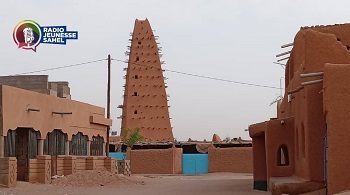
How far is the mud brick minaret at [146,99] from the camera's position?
62.8m

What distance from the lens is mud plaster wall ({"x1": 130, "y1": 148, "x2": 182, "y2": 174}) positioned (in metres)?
40.8

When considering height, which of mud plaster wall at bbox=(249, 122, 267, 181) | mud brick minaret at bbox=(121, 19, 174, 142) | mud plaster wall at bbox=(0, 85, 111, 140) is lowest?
mud plaster wall at bbox=(249, 122, 267, 181)

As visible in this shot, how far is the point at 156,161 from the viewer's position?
135 feet

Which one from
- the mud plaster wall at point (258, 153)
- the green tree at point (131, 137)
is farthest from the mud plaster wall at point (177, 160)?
the mud plaster wall at point (258, 153)

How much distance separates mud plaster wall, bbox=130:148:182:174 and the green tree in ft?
15.7

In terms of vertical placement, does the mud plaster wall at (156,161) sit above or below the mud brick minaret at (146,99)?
below

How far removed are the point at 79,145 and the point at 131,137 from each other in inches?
955

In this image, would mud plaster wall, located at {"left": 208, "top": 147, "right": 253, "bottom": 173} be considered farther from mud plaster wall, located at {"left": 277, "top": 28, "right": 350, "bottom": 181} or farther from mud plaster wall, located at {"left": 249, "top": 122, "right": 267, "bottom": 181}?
mud plaster wall, located at {"left": 277, "top": 28, "right": 350, "bottom": 181}

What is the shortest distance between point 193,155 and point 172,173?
215cm

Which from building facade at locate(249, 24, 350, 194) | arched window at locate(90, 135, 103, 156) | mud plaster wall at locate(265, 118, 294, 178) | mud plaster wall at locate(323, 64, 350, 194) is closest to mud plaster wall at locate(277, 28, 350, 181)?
building facade at locate(249, 24, 350, 194)

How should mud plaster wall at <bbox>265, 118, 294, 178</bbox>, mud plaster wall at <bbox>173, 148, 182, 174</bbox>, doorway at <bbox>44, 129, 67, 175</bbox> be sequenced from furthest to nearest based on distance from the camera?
1. mud plaster wall at <bbox>173, 148, 182, 174</bbox>
2. doorway at <bbox>44, 129, 67, 175</bbox>
3. mud plaster wall at <bbox>265, 118, 294, 178</bbox>

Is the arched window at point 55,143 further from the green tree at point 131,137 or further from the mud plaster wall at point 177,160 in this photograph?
the green tree at point 131,137

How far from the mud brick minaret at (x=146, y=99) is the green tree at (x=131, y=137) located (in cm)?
234

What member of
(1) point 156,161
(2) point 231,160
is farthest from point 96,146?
(2) point 231,160
